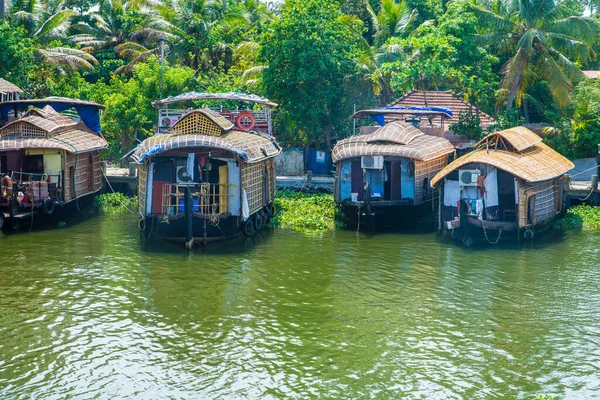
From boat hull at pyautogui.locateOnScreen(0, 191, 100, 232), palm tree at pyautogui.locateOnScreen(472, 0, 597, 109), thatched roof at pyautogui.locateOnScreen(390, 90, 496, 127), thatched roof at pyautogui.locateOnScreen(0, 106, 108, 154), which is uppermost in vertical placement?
palm tree at pyautogui.locateOnScreen(472, 0, 597, 109)

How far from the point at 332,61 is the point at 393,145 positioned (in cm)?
635

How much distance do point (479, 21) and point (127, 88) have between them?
1297cm

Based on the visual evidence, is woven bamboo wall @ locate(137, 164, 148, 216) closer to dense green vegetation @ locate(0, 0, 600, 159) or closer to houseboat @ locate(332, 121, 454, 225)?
houseboat @ locate(332, 121, 454, 225)

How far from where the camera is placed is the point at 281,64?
28.2 metres

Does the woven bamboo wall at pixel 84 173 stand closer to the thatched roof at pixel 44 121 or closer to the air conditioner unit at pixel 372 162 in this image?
the thatched roof at pixel 44 121

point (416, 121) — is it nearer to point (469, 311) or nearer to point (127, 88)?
point (127, 88)

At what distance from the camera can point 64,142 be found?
22.9 m

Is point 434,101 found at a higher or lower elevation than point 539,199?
higher

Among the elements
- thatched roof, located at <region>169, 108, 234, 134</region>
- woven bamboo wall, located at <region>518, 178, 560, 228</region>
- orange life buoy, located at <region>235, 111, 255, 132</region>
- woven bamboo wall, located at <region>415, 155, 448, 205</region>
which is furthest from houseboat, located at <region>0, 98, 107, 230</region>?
woven bamboo wall, located at <region>518, 178, 560, 228</region>

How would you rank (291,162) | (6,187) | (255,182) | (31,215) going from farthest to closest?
(291,162)
(31,215)
(255,182)
(6,187)

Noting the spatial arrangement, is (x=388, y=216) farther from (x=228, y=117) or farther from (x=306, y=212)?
(x=228, y=117)

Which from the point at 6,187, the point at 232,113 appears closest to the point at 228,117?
the point at 232,113

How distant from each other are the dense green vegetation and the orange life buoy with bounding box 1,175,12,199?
28.5ft

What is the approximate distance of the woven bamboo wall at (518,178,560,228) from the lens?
19781 mm
